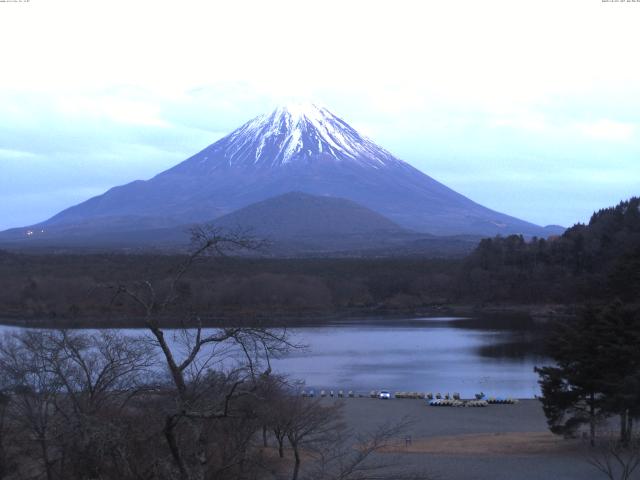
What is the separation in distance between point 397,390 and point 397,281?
35.4 m

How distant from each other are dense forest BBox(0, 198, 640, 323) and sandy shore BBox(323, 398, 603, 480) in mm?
23210

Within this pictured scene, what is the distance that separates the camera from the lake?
24.7 m

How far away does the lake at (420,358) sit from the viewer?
24.7 metres

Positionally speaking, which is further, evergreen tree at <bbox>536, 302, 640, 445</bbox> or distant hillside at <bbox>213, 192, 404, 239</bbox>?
distant hillside at <bbox>213, 192, 404, 239</bbox>

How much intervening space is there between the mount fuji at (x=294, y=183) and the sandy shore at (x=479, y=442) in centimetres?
11219

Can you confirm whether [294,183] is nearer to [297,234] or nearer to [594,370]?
[297,234]

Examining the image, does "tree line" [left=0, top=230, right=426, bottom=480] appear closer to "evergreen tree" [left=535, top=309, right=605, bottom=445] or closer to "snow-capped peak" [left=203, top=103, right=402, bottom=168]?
"evergreen tree" [left=535, top=309, right=605, bottom=445]

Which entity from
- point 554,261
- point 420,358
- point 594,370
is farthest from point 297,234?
point 594,370

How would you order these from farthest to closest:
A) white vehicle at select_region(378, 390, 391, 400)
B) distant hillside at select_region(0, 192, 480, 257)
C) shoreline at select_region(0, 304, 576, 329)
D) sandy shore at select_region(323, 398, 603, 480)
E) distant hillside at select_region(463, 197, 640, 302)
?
distant hillside at select_region(0, 192, 480, 257) < distant hillside at select_region(463, 197, 640, 302) < shoreline at select_region(0, 304, 576, 329) < white vehicle at select_region(378, 390, 391, 400) < sandy shore at select_region(323, 398, 603, 480)

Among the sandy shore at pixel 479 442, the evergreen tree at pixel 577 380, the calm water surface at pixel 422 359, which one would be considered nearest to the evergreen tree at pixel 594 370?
the evergreen tree at pixel 577 380

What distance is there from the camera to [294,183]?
146000mm

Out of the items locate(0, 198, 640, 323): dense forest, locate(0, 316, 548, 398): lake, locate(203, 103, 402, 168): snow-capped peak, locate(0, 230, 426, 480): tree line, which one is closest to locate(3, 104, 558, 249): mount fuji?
locate(203, 103, 402, 168): snow-capped peak

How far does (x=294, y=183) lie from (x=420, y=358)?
11649 centimetres

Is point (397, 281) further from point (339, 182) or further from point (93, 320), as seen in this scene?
point (339, 182)
